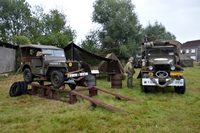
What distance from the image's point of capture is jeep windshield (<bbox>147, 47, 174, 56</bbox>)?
7559 millimetres

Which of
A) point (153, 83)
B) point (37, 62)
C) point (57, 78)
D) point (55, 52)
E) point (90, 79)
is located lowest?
point (153, 83)

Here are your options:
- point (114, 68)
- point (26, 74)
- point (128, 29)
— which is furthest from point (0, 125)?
point (128, 29)

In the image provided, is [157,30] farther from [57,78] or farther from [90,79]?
[57,78]

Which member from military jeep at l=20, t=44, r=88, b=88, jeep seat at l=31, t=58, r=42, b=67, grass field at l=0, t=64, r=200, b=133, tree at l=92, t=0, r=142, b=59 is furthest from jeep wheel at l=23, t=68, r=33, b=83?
tree at l=92, t=0, r=142, b=59

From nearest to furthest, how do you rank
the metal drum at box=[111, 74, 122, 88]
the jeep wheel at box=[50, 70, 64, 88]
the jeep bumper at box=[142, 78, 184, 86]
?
1. the jeep wheel at box=[50, 70, 64, 88]
2. the jeep bumper at box=[142, 78, 184, 86]
3. the metal drum at box=[111, 74, 122, 88]

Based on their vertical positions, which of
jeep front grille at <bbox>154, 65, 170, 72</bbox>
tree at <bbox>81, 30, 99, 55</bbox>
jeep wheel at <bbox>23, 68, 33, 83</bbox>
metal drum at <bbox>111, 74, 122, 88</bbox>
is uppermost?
tree at <bbox>81, 30, 99, 55</bbox>

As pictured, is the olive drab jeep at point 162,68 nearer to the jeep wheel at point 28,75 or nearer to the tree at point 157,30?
the jeep wheel at point 28,75

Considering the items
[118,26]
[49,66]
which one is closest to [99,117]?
[49,66]

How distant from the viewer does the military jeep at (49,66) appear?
576 cm

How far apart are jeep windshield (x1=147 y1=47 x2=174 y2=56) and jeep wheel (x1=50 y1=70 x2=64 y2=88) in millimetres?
4151

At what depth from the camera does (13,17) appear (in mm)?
25203

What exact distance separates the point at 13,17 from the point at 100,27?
1332cm

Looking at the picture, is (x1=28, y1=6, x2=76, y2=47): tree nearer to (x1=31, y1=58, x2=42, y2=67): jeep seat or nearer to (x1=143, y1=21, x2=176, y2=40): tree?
(x1=31, y1=58, x2=42, y2=67): jeep seat

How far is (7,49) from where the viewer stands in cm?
1426
